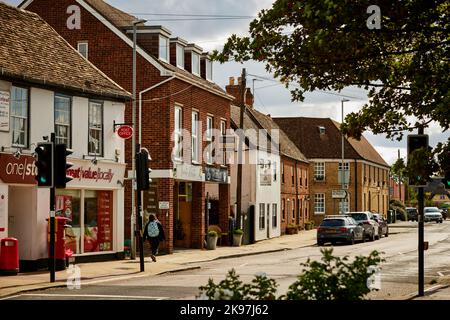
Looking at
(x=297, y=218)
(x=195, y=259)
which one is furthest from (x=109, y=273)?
(x=297, y=218)

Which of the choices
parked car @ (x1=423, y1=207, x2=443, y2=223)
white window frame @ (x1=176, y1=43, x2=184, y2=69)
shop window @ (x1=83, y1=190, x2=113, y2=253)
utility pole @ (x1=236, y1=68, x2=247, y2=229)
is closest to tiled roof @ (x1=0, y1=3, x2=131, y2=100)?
shop window @ (x1=83, y1=190, x2=113, y2=253)

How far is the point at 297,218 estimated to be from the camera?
65875mm

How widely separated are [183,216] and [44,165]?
1920cm

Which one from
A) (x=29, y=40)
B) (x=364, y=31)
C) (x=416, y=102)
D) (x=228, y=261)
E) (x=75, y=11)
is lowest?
(x=228, y=261)

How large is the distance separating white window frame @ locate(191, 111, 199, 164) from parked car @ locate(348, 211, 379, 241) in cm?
1342

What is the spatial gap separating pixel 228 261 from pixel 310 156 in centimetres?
5009

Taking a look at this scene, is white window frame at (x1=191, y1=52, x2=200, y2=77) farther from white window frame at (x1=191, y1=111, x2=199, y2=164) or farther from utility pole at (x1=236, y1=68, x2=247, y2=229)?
white window frame at (x1=191, y1=111, x2=199, y2=164)

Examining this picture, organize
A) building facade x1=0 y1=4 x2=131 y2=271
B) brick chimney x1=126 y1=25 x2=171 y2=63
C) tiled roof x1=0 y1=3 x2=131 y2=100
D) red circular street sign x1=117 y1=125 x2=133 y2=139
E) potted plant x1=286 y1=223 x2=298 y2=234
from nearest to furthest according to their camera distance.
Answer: building facade x1=0 y1=4 x2=131 y2=271 < tiled roof x1=0 y1=3 x2=131 y2=100 < red circular street sign x1=117 y1=125 x2=133 y2=139 < brick chimney x1=126 y1=25 x2=171 y2=63 < potted plant x1=286 y1=223 x2=298 y2=234

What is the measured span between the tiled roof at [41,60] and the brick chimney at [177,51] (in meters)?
8.68

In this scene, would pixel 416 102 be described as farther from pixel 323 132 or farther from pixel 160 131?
pixel 323 132

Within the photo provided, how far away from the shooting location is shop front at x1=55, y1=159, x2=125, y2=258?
93.0 ft

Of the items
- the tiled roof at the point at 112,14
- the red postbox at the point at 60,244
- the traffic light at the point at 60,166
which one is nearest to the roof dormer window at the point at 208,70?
the tiled roof at the point at 112,14

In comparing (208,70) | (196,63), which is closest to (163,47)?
(196,63)

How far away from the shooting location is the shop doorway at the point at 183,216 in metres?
39.9
